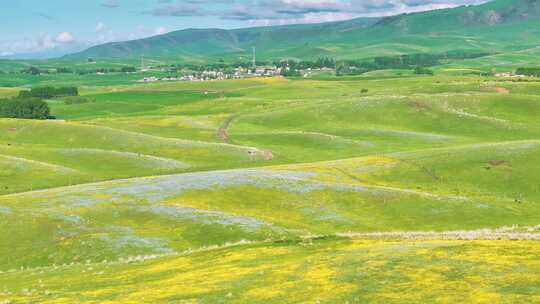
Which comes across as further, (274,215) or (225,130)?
(225,130)

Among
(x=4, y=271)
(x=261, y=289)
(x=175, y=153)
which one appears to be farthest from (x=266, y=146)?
(x=261, y=289)

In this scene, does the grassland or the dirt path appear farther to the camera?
the dirt path

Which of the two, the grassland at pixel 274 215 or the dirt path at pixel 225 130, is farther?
the dirt path at pixel 225 130

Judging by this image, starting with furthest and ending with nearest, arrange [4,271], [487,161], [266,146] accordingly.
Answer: [266,146] → [487,161] → [4,271]

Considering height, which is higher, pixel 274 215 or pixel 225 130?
pixel 274 215

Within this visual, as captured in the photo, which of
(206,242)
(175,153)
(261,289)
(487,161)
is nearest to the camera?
(261,289)

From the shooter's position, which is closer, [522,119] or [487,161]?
[487,161]

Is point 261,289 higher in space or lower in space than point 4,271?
higher

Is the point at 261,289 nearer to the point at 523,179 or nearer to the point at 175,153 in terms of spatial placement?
the point at 523,179
